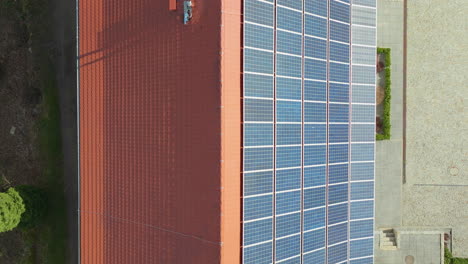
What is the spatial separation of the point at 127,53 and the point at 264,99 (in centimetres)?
881

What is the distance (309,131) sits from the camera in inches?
813

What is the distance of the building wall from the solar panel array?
5.39ft

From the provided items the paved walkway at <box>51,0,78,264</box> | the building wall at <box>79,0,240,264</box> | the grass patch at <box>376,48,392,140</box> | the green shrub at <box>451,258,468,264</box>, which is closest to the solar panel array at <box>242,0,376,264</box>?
the building wall at <box>79,0,240,264</box>

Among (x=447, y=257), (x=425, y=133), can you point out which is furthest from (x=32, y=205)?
(x=447, y=257)

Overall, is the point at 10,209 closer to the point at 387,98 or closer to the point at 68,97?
the point at 68,97

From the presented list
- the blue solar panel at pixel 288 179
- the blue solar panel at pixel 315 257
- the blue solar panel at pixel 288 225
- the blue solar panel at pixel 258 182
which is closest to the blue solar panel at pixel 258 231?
the blue solar panel at pixel 288 225

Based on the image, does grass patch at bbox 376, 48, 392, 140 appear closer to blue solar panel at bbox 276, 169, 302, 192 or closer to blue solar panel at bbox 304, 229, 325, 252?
blue solar panel at bbox 304, 229, 325, 252

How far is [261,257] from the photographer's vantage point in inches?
768

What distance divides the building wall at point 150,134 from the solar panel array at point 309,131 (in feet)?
5.39

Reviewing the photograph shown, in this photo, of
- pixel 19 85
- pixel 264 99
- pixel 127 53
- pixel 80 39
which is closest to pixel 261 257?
pixel 264 99

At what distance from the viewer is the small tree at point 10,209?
23.7 m

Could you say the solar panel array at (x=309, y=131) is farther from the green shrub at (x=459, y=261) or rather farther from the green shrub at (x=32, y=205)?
the green shrub at (x=32, y=205)

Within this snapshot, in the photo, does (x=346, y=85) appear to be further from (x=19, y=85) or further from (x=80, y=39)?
(x=19, y=85)

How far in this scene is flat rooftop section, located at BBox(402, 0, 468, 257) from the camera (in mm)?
27469
